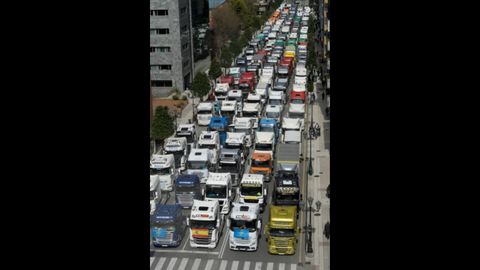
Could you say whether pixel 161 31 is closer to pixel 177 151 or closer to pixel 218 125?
pixel 218 125

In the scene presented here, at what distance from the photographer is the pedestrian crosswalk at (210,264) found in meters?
28.2

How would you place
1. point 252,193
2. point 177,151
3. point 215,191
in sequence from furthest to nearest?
point 177,151 < point 252,193 < point 215,191

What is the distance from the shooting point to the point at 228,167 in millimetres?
38031

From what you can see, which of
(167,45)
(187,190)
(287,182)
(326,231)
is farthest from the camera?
(167,45)

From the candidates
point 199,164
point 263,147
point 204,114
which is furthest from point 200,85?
point 199,164

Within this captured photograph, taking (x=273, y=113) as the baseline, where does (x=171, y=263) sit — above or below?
below

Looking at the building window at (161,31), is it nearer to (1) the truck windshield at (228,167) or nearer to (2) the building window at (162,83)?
(2) the building window at (162,83)

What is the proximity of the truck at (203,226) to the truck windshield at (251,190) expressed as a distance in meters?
3.75

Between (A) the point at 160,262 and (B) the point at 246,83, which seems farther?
(B) the point at 246,83

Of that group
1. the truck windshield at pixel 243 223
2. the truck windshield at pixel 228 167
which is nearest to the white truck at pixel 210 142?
the truck windshield at pixel 228 167

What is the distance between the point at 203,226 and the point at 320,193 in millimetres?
9205
